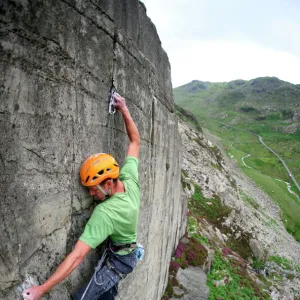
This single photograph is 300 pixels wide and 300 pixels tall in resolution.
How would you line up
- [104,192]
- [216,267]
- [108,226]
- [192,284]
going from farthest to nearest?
[216,267] → [192,284] → [104,192] → [108,226]

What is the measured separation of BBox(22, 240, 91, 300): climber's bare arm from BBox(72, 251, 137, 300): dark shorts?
1417 millimetres

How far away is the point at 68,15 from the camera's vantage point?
497cm

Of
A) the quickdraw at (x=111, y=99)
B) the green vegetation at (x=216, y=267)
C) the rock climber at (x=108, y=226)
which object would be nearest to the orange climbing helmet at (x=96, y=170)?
the rock climber at (x=108, y=226)

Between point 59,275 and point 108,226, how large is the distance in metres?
1.15

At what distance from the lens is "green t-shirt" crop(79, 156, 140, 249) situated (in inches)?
197

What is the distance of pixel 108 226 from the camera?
524 cm

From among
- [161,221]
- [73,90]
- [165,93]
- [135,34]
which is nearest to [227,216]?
[161,221]

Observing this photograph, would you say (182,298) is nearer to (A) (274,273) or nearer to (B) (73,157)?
(B) (73,157)

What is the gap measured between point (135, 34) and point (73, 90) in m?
3.48

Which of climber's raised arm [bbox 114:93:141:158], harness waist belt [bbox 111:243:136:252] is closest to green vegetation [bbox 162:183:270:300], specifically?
harness waist belt [bbox 111:243:136:252]

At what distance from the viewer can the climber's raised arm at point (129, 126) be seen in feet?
21.8

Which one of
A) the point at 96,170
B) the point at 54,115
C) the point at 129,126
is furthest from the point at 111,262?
the point at 54,115

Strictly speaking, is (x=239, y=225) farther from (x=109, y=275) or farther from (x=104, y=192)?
(x=104, y=192)

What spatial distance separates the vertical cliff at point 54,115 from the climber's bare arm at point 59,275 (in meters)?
0.23
